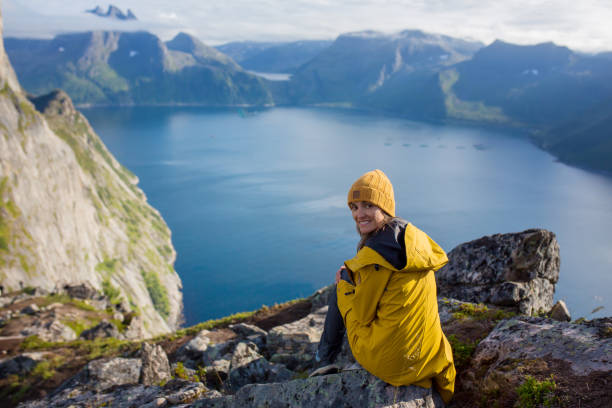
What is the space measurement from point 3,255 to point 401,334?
66634 millimetres

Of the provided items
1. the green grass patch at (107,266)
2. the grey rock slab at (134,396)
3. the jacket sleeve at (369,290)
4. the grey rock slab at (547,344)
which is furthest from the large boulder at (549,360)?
the green grass patch at (107,266)

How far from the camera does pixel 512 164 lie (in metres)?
181

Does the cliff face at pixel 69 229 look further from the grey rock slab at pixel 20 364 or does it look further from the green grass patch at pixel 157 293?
the grey rock slab at pixel 20 364

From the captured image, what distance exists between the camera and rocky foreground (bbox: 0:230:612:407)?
580 centimetres

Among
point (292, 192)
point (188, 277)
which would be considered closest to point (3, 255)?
point (188, 277)

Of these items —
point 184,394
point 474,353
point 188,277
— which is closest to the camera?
point 474,353

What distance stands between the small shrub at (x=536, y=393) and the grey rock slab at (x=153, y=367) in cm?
949

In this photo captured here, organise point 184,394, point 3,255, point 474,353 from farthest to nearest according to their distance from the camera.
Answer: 1. point 3,255
2. point 184,394
3. point 474,353

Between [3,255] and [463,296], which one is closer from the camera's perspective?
[463,296]

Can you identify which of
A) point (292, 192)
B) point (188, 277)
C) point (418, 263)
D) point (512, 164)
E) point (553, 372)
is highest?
point (418, 263)

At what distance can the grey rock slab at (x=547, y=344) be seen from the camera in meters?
5.79

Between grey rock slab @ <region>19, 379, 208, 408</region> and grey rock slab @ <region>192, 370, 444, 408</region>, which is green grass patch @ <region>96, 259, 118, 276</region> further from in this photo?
grey rock slab @ <region>192, 370, 444, 408</region>

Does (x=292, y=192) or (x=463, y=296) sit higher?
(x=463, y=296)

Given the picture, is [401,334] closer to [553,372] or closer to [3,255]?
[553,372]
